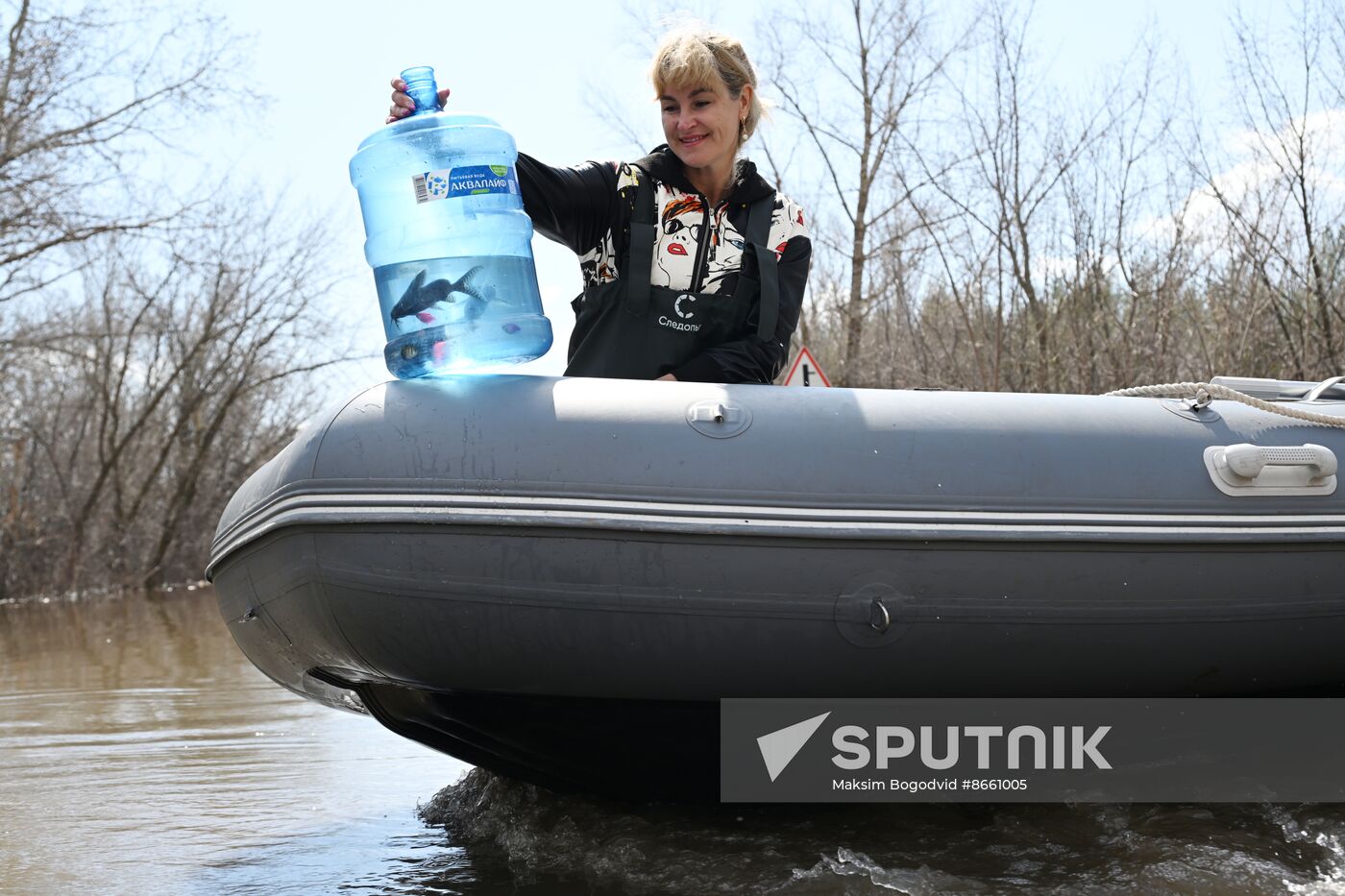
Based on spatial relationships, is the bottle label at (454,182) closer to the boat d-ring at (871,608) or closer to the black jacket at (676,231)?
the black jacket at (676,231)

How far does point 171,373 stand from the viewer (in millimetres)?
15508

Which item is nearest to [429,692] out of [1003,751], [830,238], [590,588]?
[590,588]

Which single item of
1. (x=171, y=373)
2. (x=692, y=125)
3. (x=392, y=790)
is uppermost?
(x=171, y=373)

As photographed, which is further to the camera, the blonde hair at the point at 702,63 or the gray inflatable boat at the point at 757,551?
the blonde hair at the point at 702,63

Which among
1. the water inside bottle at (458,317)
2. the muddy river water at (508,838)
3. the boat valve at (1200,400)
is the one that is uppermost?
the water inside bottle at (458,317)

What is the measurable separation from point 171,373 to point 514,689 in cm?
1448

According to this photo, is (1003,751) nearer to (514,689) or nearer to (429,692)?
(514,689)

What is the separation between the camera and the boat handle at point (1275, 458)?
239 centimetres

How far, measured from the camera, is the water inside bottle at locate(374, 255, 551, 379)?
98.0 inches

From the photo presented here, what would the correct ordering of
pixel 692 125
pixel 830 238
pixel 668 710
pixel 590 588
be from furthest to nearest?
pixel 830 238 → pixel 692 125 → pixel 668 710 → pixel 590 588

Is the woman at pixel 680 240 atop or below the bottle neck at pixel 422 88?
below

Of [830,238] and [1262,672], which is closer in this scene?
Answer: [1262,672]

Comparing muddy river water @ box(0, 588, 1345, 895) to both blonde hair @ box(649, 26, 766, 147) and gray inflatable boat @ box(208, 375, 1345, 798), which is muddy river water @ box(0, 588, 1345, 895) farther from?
blonde hair @ box(649, 26, 766, 147)

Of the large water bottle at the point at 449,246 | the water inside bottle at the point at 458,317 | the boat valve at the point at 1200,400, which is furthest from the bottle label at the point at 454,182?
the boat valve at the point at 1200,400
